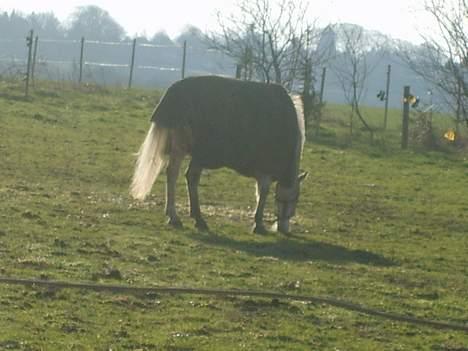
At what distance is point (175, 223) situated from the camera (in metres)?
13.5

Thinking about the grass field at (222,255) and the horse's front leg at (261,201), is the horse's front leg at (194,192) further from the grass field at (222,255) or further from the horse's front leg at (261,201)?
the horse's front leg at (261,201)

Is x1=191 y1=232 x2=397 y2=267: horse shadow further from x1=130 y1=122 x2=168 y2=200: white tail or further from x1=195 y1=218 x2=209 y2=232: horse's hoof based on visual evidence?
x1=130 y1=122 x2=168 y2=200: white tail

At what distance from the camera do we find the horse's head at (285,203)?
46.4 feet

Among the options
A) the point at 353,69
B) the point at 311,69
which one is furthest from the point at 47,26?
the point at 311,69

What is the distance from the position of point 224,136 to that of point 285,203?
1106 mm

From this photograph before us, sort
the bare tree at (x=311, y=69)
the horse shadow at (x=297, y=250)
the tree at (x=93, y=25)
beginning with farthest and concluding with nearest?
the tree at (x=93, y=25), the bare tree at (x=311, y=69), the horse shadow at (x=297, y=250)

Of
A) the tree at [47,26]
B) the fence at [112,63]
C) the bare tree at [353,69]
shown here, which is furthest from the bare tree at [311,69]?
the tree at [47,26]

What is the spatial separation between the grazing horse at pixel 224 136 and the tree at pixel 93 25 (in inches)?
2775

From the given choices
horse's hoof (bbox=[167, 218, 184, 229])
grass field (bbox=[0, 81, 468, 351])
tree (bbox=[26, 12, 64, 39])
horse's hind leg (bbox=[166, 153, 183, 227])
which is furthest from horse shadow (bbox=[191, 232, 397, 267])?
tree (bbox=[26, 12, 64, 39])

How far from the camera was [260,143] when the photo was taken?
14.1m

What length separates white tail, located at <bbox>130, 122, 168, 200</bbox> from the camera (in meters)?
13.9

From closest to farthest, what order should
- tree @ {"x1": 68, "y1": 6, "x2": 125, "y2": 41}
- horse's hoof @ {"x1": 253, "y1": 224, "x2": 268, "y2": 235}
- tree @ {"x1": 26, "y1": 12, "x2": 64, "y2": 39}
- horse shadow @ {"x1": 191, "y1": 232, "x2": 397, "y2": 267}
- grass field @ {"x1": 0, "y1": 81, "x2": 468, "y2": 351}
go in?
grass field @ {"x1": 0, "y1": 81, "x2": 468, "y2": 351} → horse shadow @ {"x1": 191, "y1": 232, "x2": 397, "y2": 267} → horse's hoof @ {"x1": 253, "y1": 224, "x2": 268, "y2": 235} → tree @ {"x1": 26, "y1": 12, "x2": 64, "y2": 39} → tree @ {"x1": 68, "y1": 6, "x2": 125, "y2": 41}

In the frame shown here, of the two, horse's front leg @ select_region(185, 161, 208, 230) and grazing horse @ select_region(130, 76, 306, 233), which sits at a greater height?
grazing horse @ select_region(130, 76, 306, 233)

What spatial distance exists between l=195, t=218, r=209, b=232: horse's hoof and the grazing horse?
137 millimetres
